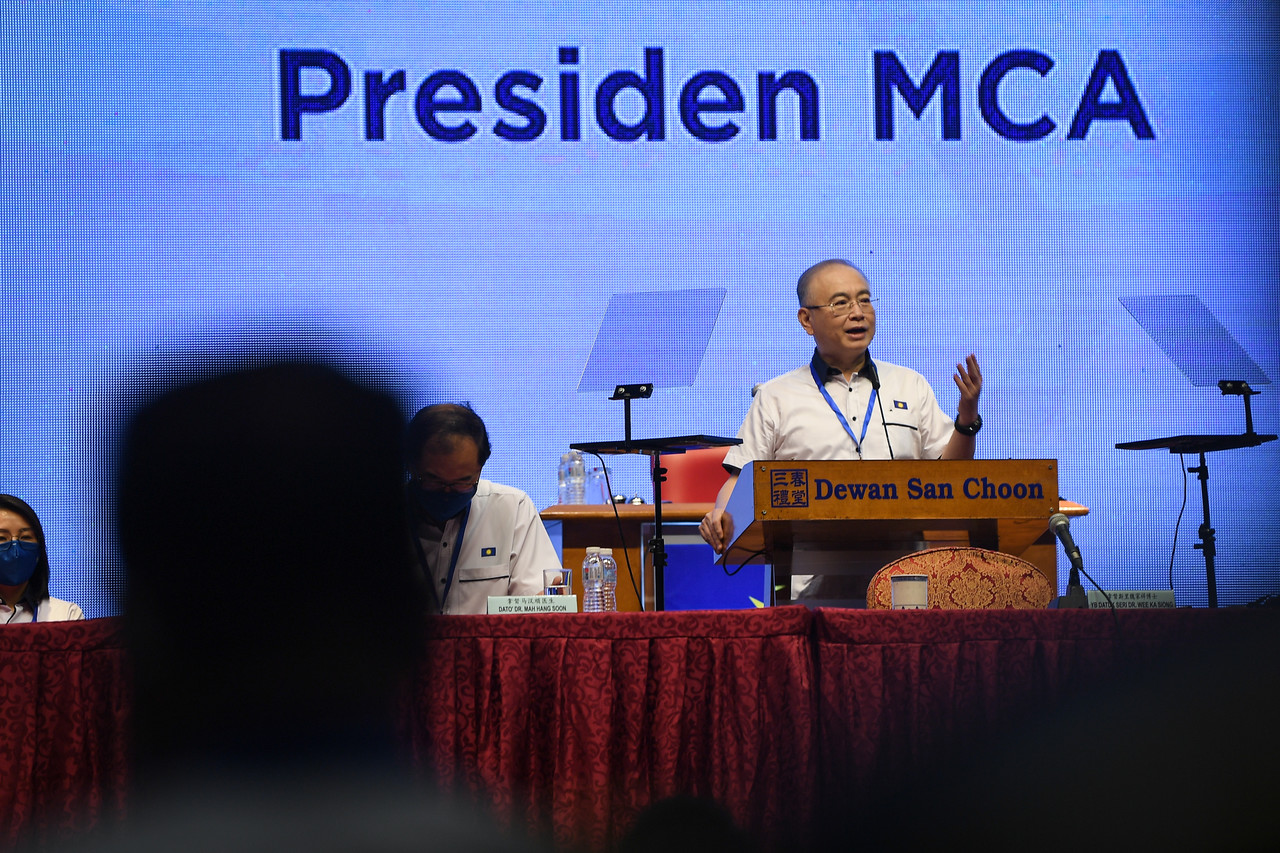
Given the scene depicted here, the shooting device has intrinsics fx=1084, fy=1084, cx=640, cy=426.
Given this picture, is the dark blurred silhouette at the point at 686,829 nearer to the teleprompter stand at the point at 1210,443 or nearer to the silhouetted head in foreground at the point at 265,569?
the silhouetted head in foreground at the point at 265,569

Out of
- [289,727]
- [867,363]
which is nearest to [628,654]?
[289,727]

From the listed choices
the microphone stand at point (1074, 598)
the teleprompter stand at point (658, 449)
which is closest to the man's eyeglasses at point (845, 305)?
the teleprompter stand at point (658, 449)

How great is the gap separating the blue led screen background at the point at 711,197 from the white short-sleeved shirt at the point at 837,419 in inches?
58.8

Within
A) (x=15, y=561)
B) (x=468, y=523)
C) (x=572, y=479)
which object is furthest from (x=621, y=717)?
(x=572, y=479)

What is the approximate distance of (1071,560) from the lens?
5.70 ft

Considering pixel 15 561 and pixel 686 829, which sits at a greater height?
pixel 15 561

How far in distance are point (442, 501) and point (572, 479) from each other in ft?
5.60

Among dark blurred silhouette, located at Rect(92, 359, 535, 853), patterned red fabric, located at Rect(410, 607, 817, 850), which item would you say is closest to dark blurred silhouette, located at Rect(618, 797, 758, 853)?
patterned red fabric, located at Rect(410, 607, 817, 850)

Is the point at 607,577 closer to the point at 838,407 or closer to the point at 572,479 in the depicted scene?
the point at 838,407

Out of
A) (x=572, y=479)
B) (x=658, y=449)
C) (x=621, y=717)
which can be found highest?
(x=658, y=449)

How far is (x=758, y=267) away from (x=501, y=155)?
1.12 meters

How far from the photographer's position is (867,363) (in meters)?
2.83

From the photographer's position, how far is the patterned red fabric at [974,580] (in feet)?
6.06

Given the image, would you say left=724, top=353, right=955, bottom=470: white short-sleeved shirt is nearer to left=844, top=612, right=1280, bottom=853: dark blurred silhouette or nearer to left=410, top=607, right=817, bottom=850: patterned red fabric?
left=410, top=607, right=817, bottom=850: patterned red fabric
